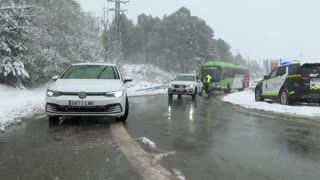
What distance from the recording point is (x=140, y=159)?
6320 mm

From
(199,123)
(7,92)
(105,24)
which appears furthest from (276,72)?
(105,24)

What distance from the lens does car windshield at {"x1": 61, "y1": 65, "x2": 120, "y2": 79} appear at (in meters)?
11.6

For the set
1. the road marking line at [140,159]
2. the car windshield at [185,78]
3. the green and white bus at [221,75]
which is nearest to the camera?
the road marking line at [140,159]

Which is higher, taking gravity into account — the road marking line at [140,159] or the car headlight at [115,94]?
the car headlight at [115,94]

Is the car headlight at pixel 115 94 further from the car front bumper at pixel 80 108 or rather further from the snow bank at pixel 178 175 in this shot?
the snow bank at pixel 178 175

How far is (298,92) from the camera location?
1716 cm

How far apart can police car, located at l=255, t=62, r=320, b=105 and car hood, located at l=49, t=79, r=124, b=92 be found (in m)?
8.65

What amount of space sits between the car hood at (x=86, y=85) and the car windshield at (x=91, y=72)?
1.74 feet

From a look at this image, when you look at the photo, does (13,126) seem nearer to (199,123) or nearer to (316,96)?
(199,123)

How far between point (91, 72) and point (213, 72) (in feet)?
103

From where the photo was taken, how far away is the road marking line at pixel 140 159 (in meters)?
5.39

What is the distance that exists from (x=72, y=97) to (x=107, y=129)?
45.9 inches

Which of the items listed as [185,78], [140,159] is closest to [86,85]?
[140,159]

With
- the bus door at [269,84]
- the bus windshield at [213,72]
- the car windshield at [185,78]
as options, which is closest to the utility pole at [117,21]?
the bus windshield at [213,72]
